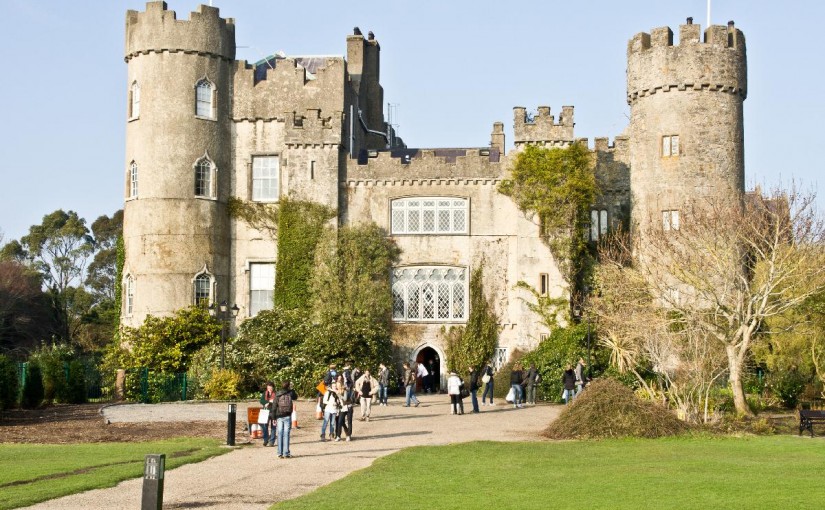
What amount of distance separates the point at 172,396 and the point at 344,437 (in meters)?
12.8

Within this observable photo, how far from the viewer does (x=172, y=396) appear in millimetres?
36031

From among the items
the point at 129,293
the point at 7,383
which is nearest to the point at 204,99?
the point at 129,293

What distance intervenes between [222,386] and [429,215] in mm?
10728

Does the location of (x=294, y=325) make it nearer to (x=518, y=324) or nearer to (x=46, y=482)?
(x=518, y=324)

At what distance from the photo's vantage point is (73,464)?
19.4 meters

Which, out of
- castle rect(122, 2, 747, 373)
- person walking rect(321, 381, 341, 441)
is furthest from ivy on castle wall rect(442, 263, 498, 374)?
person walking rect(321, 381, 341, 441)

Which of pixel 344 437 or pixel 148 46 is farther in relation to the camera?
pixel 148 46

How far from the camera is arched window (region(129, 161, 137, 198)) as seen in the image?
134 feet

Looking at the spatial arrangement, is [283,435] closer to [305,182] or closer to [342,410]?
[342,410]

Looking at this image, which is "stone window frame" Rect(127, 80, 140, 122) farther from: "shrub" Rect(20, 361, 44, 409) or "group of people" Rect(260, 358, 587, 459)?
"group of people" Rect(260, 358, 587, 459)

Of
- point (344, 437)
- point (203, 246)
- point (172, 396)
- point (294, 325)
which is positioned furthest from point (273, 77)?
point (344, 437)

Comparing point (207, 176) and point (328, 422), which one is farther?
point (207, 176)

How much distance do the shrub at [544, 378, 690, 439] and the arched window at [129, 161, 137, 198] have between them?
22.0 metres

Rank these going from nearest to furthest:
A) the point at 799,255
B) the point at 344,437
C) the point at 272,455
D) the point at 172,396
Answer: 1. the point at 272,455
2. the point at 344,437
3. the point at 799,255
4. the point at 172,396
